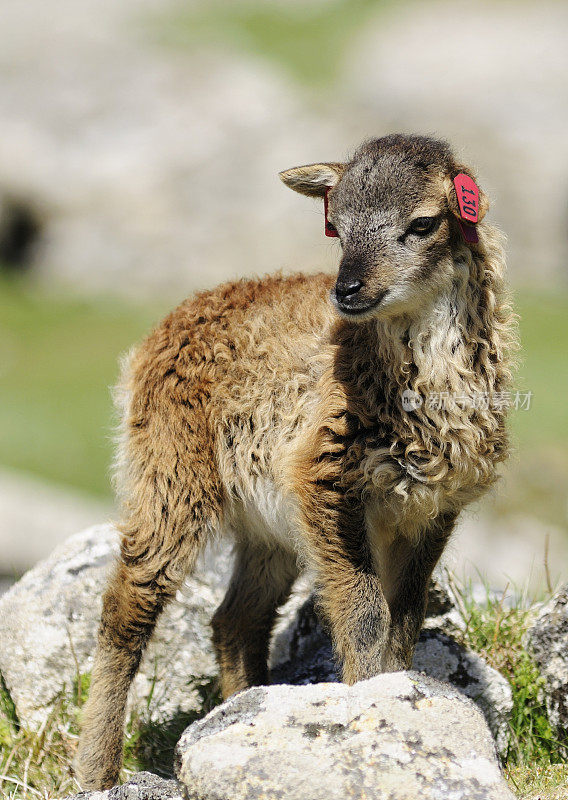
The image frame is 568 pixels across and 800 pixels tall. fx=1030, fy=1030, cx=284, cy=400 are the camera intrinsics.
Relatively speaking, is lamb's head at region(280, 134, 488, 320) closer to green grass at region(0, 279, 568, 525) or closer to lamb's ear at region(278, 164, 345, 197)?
lamb's ear at region(278, 164, 345, 197)

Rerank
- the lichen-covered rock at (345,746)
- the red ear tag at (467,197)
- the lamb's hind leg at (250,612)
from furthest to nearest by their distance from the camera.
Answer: the lamb's hind leg at (250,612) → the red ear tag at (467,197) → the lichen-covered rock at (345,746)

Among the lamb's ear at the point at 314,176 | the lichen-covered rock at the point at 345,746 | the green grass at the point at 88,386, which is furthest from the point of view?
the green grass at the point at 88,386

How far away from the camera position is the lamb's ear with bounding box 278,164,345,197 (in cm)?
557

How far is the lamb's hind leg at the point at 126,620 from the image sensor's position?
591 cm

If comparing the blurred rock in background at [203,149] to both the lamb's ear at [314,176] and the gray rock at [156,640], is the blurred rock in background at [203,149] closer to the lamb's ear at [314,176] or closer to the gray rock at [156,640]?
the gray rock at [156,640]

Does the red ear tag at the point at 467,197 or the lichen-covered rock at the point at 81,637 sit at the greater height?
the red ear tag at the point at 467,197

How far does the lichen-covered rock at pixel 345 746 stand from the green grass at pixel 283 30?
1005 inches

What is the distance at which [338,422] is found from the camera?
5.36 metres

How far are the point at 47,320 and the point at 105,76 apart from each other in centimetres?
695

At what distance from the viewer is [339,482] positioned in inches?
209

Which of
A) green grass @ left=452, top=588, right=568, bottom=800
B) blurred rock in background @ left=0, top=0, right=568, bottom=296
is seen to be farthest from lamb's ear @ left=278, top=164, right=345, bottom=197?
blurred rock in background @ left=0, top=0, right=568, bottom=296

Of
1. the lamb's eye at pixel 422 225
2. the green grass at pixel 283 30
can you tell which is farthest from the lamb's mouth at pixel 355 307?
the green grass at pixel 283 30

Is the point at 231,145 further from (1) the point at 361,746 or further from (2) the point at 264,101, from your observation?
(1) the point at 361,746

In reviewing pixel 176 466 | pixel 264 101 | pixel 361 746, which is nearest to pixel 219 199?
pixel 264 101
